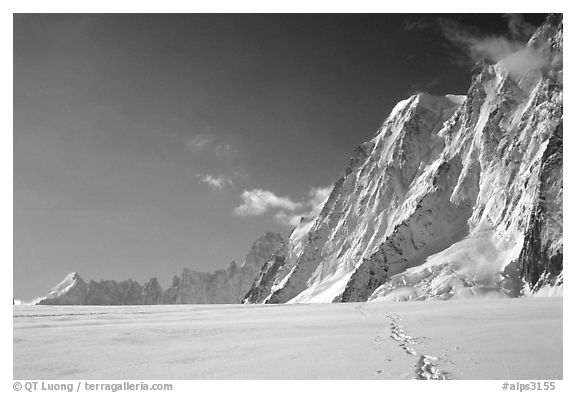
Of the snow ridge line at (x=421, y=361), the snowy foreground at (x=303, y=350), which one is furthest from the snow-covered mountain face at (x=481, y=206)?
the snow ridge line at (x=421, y=361)

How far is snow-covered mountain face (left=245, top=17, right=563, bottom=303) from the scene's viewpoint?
4008 inches

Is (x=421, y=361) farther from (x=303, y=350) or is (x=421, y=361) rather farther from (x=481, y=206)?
(x=481, y=206)

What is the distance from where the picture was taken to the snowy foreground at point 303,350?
1264 centimetres

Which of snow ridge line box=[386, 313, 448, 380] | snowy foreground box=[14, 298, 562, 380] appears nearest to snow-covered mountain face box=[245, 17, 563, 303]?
snowy foreground box=[14, 298, 562, 380]

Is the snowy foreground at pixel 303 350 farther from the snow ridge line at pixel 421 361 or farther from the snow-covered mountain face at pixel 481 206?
the snow-covered mountain face at pixel 481 206

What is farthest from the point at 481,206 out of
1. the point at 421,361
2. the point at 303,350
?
the point at 421,361

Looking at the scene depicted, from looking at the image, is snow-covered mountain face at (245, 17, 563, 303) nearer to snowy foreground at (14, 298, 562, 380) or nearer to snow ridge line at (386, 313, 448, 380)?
snowy foreground at (14, 298, 562, 380)

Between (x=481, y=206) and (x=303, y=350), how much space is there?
141m

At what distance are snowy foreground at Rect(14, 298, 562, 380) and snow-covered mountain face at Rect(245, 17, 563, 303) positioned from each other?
8707cm

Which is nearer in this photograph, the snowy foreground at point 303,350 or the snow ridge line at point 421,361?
the snow ridge line at point 421,361

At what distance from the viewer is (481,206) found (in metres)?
142

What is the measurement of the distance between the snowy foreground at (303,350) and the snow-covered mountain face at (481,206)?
87067 mm
